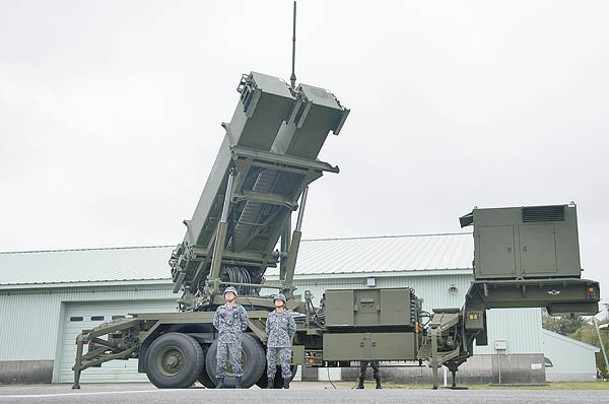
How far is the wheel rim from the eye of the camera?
43.2 feet

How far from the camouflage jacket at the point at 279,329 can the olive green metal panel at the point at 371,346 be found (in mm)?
1582

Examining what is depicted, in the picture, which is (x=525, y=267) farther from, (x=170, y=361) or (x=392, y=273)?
(x=392, y=273)

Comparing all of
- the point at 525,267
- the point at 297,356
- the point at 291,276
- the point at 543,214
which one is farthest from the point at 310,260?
the point at 543,214

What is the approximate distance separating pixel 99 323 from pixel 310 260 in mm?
6730

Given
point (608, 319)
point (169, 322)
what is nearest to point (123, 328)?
point (169, 322)

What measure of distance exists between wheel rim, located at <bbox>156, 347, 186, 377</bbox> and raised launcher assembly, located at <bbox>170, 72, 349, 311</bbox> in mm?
918

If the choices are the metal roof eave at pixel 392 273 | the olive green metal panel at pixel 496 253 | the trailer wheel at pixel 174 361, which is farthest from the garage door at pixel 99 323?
the olive green metal panel at pixel 496 253

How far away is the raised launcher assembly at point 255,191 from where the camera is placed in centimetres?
1259

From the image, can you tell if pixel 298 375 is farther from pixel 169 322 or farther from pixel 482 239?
pixel 482 239

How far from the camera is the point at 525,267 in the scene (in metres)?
12.2

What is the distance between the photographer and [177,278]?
14.9 meters

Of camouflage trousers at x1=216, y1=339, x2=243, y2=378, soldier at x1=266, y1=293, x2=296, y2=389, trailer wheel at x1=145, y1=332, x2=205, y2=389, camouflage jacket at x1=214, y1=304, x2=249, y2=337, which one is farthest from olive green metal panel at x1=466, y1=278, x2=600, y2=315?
trailer wheel at x1=145, y1=332, x2=205, y2=389

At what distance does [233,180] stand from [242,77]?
1.71m

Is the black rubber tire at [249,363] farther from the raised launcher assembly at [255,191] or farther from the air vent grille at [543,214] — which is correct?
the air vent grille at [543,214]
